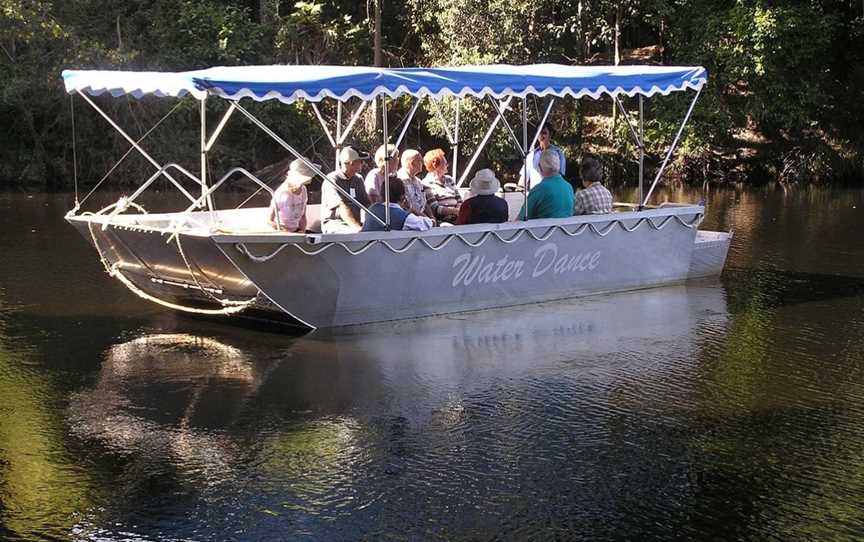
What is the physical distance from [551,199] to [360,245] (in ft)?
8.46

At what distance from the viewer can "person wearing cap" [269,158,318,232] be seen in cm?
1064

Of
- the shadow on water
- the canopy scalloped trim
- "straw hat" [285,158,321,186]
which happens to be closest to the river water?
the shadow on water

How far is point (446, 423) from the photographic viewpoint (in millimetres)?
7855

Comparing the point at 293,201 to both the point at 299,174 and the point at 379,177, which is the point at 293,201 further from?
the point at 379,177

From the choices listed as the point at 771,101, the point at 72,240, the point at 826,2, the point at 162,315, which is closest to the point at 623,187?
the point at 771,101

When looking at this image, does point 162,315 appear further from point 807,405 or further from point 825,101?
point 825,101

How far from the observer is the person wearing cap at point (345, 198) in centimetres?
1091

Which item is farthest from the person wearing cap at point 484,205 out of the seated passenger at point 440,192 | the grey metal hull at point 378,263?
the seated passenger at point 440,192

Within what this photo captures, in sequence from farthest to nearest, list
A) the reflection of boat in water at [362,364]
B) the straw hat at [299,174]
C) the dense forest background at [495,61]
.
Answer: the dense forest background at [495,61]
the straw hat at [299,174]
the reflection of boat in water at [362,364]

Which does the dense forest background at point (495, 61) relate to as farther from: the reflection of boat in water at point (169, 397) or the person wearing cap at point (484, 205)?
the reflection of boat in water at point (169, 397)

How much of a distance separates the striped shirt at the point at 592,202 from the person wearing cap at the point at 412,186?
1659 millimetres

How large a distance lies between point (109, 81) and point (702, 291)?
692 centimetres

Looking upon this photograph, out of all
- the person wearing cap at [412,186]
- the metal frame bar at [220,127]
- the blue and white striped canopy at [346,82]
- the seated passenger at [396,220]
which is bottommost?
the seated passenger at [396,220]

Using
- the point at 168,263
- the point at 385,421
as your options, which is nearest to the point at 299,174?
the point at 168,263
